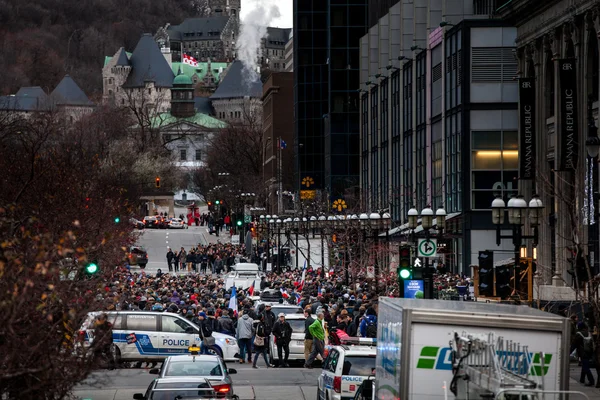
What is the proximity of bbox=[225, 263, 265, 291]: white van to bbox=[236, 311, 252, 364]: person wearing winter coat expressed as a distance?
17.4m

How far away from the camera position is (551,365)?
14047 mm

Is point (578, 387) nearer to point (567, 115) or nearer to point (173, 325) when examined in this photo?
point (173, 325)

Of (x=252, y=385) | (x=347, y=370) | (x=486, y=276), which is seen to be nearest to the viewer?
(x=347, y=370)

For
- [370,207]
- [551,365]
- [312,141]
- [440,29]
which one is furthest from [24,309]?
[312,141]

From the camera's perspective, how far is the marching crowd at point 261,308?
32125 mm

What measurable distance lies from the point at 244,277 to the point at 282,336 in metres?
22.8

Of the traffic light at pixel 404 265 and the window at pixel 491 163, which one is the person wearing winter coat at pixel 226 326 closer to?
the traffic light at pixel 404 265

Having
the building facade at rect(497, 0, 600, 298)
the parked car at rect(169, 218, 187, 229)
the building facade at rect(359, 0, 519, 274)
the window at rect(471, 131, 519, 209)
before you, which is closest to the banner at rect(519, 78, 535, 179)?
the building facade at rect(497, 0, 600, 298)

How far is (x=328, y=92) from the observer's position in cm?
10675

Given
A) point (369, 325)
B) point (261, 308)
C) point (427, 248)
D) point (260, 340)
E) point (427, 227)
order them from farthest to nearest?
1. point (261, 308)
2. point (260, 340)
3. point (427, 227)
4. point (427, 248)
5. point (369, 325)

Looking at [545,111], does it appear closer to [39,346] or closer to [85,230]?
[85,230]

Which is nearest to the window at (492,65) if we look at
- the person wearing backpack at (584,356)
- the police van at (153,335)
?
the police van at (153,335)

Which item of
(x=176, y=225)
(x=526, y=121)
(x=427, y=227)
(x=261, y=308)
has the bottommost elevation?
(x=261, y=308)

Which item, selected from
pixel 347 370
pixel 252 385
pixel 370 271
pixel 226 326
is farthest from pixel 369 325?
pixel 370 271
